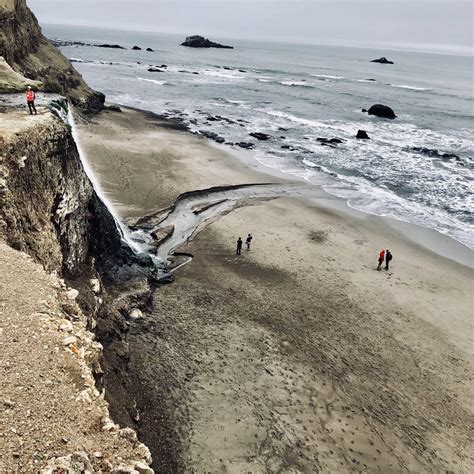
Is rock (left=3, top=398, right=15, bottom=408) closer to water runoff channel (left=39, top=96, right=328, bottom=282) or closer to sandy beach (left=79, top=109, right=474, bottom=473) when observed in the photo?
sandy beach (left=79, top=109, right=474, bottom=473)

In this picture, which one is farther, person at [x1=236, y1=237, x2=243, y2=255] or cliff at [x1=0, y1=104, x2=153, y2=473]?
person at [x1=236, y1=237, x2=243, y2=255]

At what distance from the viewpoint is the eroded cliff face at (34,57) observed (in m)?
39.0

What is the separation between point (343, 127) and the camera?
62406 millimetres

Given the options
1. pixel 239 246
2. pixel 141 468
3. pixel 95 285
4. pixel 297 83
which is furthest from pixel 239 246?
pixel 297 83

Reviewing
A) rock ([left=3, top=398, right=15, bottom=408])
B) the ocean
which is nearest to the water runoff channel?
the ocean

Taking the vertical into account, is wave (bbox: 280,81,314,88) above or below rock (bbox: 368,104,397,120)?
above

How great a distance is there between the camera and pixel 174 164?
123ft

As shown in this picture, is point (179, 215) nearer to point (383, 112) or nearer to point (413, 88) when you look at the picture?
point (383, 112)

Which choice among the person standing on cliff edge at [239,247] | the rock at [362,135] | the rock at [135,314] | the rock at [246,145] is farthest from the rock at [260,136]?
the rock at [135,314]

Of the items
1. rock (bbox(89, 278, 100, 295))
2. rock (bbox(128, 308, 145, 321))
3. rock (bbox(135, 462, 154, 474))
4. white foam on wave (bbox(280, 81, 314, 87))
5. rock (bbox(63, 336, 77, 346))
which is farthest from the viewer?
white foam on wave (bbox(280, 81, 314, 87))

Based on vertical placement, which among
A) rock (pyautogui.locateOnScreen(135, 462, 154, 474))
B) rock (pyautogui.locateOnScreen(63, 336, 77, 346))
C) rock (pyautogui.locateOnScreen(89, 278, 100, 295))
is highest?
rock (pyautogui.locateOnScreen(63, 336, 77, 346))

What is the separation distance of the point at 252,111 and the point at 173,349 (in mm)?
58244

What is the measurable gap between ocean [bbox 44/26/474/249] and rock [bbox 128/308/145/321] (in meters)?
21.2

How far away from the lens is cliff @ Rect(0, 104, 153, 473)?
7.32 metres
